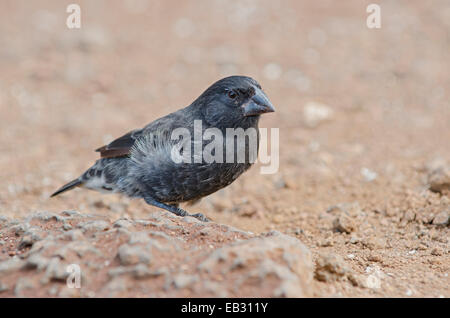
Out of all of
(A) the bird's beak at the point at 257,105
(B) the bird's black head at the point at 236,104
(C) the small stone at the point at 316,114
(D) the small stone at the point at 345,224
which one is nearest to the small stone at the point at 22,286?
(B) the bird's black head at the point at 236,104

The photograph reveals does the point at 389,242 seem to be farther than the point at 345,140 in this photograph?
No

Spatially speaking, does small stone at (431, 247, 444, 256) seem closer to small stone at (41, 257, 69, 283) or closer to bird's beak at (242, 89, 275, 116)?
bird's beak at (242, 89, 275, 116)

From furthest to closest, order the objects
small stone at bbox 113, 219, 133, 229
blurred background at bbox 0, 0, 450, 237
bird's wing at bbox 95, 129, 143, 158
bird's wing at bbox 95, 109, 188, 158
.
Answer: blurred background at bbox 0, 0, 450, 237
bird's wing at bbox 95, 129, 143, 158
bird's wing at bbox 95, 109, 188, 158
small stone at bbox 113, 219, 133, 229

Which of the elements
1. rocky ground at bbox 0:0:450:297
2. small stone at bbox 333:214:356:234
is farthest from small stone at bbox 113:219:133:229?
small stone at bbox 333:214:356:234

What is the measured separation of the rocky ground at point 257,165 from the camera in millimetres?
3088

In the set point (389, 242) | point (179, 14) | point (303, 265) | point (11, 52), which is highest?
point (179, 14)

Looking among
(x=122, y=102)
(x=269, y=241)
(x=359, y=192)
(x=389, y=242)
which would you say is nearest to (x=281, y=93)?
(x=122, y=102)

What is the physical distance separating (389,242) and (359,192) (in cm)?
145

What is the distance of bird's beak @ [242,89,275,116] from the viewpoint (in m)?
4.73

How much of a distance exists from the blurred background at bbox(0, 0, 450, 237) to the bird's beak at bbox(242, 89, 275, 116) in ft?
3.75

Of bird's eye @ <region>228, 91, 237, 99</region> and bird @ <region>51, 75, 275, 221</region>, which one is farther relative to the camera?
bird's eye @ <region>228, 91, 237, 99</region>

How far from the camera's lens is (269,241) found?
3.10 m

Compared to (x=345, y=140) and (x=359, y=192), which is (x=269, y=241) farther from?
(x=345, y=140)
